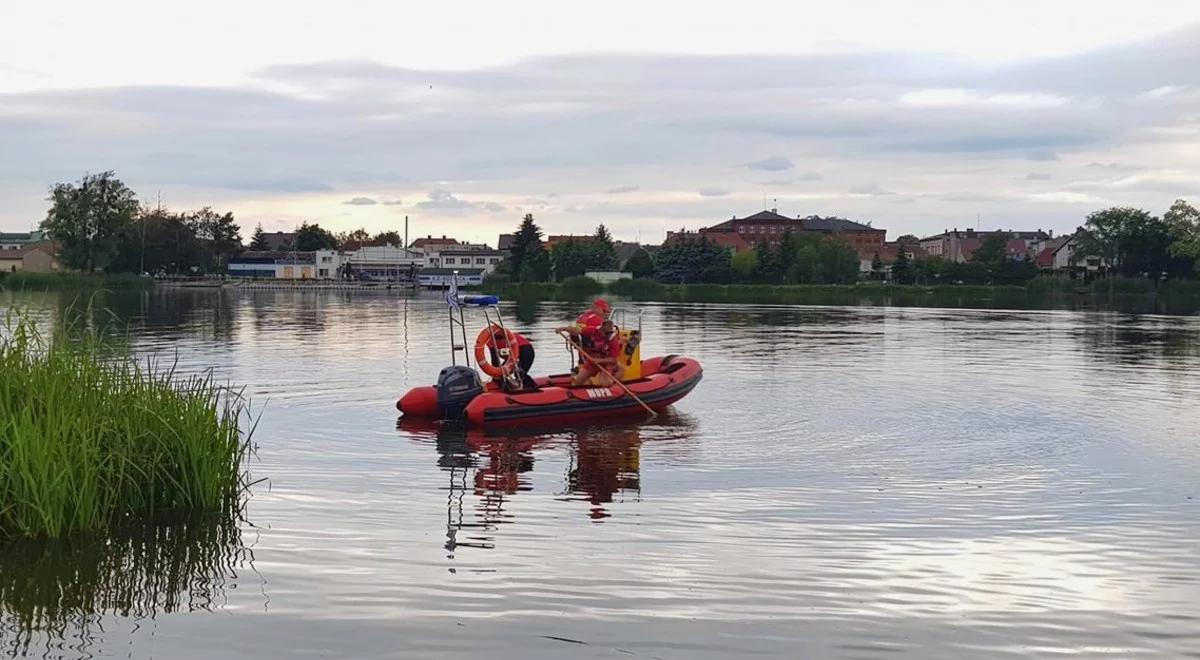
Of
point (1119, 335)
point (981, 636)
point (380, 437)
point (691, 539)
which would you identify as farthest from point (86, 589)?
point (1119, 335)

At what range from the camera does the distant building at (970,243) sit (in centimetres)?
14419

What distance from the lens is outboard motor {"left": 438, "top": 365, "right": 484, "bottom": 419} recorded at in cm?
1653

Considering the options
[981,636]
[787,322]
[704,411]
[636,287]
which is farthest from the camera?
[636,287]

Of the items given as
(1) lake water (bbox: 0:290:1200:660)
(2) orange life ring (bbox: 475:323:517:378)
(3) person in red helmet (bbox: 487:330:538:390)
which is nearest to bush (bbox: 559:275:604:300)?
(1) lake water (bbox: 0:290:1200:660)

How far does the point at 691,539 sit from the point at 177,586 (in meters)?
3.97

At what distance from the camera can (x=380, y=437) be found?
15.6 metres

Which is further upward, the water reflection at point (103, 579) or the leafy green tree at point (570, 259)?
the leafy green tree at point (570, 259)

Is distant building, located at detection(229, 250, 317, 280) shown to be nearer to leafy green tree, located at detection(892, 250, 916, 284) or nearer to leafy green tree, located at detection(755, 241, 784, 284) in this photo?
leafy green tree, located at detection(755, 241, 784, 284)

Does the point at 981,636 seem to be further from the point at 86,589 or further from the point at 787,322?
the point at 787,322

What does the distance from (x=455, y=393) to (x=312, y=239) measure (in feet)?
448

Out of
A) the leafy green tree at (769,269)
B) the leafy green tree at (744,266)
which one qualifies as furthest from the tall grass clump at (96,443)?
the leafy green tree at (744,266)

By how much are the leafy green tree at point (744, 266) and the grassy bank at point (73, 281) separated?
4686 centimetres

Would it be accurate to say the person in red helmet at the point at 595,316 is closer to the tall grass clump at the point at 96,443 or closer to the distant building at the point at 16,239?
the tall grass clump at the point at 96,443

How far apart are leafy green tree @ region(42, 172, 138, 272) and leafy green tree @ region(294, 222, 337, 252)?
41106 millimetres
